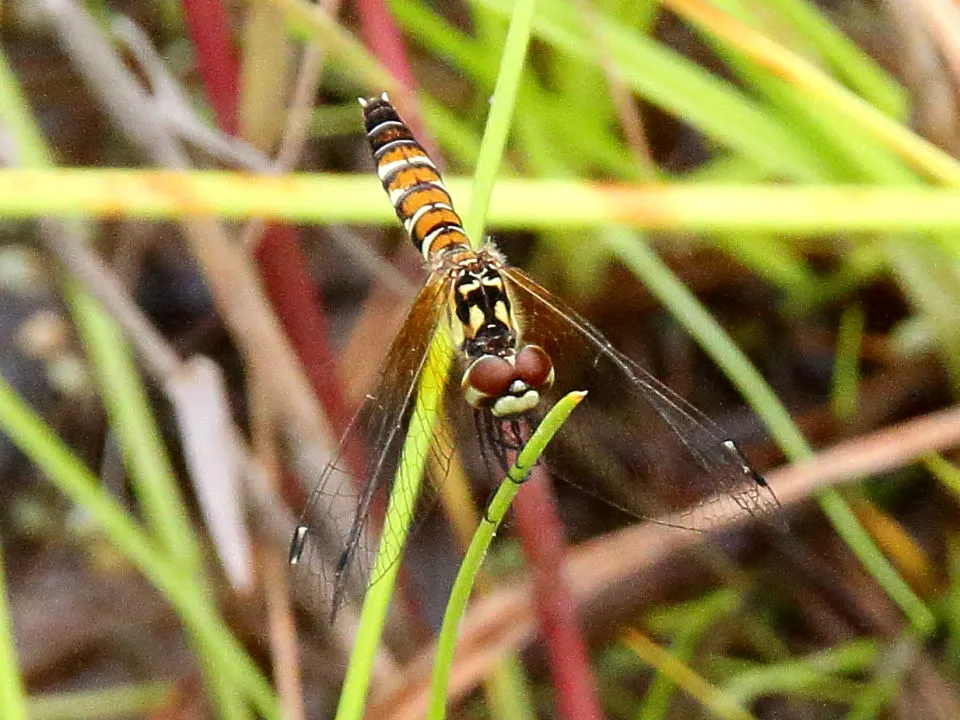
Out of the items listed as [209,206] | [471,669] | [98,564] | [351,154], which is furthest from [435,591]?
[209,206]

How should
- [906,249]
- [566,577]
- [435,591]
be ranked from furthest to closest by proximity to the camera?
1. [435,591]
2. [906,249]
3. [566,577]

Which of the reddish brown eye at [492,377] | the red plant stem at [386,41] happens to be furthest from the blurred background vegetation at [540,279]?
the reddish brown eye at [492,377]

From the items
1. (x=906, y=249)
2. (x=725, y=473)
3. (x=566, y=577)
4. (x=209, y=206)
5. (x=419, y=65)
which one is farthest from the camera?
(x=419, y=65)

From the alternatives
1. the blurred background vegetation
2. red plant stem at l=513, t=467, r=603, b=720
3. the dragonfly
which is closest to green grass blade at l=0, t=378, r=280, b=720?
the blurred background vegetation

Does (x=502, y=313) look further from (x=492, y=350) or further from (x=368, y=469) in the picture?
(x=368, y=469)

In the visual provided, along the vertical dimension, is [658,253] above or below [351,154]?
below

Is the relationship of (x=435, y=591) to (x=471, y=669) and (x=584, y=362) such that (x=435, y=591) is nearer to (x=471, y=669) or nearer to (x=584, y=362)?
(x=471, y=669)

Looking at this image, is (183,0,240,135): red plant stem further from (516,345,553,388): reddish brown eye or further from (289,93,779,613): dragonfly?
(516,345,553,388): reddish brown eye
